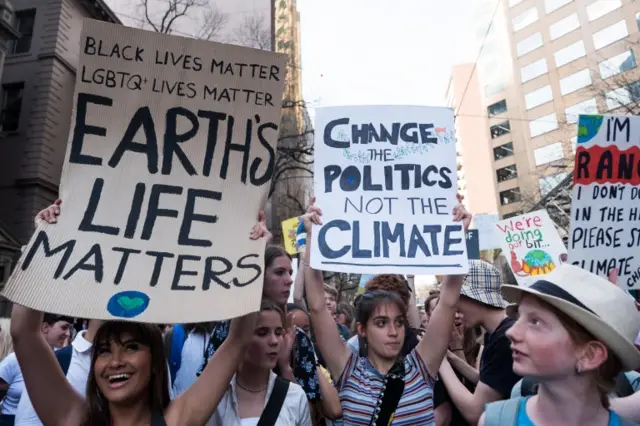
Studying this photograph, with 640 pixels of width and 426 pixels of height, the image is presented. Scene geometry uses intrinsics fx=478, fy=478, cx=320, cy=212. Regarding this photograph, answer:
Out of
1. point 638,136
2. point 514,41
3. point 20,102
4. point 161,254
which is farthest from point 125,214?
point 514,41

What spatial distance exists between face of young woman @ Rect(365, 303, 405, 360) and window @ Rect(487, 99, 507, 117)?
52.5 meters

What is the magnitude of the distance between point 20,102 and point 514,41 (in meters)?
43.6

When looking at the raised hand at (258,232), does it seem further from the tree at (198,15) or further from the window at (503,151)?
the window at (503,151)

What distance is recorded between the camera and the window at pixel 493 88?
5075 cm

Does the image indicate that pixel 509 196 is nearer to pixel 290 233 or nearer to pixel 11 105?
pixel 11 105

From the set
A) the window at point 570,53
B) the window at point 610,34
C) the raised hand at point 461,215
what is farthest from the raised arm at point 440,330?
the window at point 570,53

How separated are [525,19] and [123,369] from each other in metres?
53.0

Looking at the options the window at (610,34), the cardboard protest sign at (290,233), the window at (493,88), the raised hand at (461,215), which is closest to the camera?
the raised hand at (461,215)

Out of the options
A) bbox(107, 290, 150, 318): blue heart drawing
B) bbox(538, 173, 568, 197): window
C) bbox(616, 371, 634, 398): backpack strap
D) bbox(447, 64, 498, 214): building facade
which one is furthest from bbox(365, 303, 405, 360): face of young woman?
bbox(447, 64, 498, 214): building facade

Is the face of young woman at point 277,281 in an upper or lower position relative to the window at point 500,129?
lower

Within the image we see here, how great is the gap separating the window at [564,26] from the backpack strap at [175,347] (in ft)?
153

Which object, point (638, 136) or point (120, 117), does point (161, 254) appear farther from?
point (638, 136)

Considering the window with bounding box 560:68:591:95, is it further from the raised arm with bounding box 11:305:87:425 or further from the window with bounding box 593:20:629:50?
the raised arm with bounding box 11:305:87:425

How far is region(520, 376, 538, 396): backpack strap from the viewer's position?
214 cm
